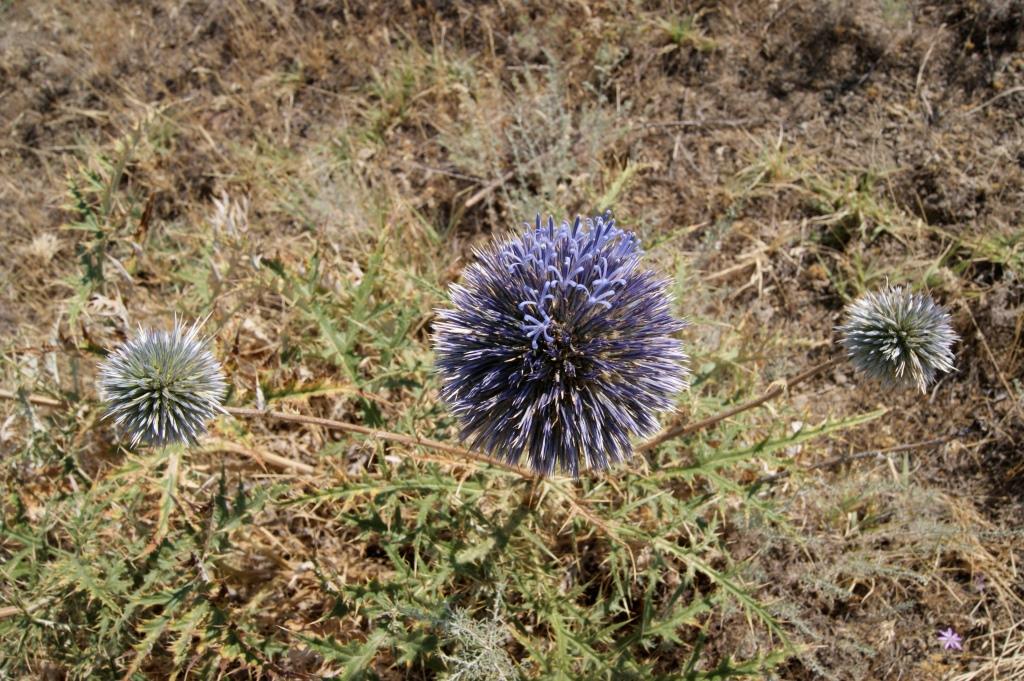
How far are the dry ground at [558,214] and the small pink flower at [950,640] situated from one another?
0.04m

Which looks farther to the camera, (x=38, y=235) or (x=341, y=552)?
(x=38, y=235)

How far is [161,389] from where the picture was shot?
235 cm

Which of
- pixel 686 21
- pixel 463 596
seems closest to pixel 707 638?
pixel 463 596

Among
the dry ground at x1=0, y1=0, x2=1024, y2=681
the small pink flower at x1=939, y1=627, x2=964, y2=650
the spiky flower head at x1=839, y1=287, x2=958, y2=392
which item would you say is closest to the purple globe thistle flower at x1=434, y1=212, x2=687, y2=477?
the dry ground at x1=0, y1=0, x2=1024, y2=681

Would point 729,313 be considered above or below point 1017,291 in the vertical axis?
below

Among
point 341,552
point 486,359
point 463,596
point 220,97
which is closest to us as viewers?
point 486,359

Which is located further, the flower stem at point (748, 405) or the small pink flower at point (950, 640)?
the small pink flower at point (950, 640)

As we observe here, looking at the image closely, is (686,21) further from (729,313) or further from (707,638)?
(707,638)

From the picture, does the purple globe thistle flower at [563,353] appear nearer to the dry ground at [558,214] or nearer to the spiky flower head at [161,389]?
the dry ground at [558,214]

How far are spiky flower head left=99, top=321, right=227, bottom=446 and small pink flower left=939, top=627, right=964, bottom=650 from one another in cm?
303

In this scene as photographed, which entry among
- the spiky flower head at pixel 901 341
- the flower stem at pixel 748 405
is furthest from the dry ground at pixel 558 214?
the spiky flower head at pixel 901 341

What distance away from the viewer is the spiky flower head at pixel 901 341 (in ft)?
8.04

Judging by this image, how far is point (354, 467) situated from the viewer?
358 centimetres

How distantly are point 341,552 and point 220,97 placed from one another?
3.15 meters
